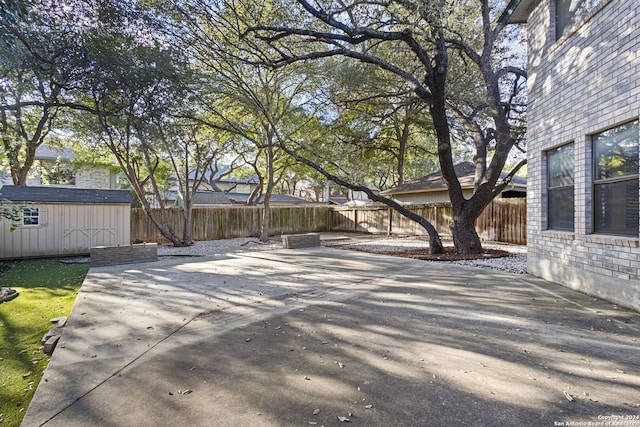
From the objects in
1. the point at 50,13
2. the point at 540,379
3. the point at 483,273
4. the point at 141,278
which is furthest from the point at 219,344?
the point at 50,13

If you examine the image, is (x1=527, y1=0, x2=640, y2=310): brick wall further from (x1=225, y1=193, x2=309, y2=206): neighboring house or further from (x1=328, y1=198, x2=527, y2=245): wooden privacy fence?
(x1=225, y1=193, x2=309, y2=206): neighboring house

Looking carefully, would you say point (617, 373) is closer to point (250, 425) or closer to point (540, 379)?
point (540, 379)

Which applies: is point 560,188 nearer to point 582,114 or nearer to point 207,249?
point 582,114

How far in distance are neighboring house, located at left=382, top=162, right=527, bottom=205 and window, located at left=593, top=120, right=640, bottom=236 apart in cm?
1005

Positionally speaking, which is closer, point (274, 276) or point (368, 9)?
point (274, 276)

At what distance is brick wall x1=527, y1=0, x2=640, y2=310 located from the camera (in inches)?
169

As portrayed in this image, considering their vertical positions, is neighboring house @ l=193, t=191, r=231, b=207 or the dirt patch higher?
Result: neighboring house @ l=193, t=191, r=231, b=207

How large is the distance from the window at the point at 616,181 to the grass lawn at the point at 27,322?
264 inches

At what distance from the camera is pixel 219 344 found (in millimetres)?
3309

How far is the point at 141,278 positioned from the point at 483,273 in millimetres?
7142

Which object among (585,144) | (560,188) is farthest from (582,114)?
(560,188)

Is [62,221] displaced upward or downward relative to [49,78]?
downward

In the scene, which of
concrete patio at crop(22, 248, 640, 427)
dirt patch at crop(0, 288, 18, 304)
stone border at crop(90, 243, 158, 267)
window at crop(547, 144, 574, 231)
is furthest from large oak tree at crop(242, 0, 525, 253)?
dirt patch at crop(0, 288, 18, 304)

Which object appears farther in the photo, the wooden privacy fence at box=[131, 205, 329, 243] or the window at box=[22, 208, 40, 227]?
the wooden privacy fence at box=[131, 205, 329, 243]
